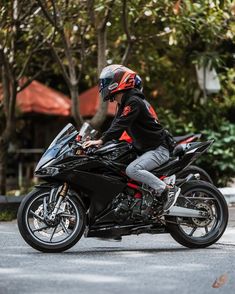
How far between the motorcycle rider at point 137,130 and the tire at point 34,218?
24.0 inches

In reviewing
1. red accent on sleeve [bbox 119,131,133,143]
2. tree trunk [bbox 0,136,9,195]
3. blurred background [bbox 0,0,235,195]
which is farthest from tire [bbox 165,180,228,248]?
tree trunk [bbox 0,136,9,195]

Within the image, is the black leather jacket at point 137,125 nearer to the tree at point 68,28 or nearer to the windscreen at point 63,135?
the windscreen at point 63,135

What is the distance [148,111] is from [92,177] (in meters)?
0.88

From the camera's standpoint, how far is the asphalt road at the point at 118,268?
662 cm

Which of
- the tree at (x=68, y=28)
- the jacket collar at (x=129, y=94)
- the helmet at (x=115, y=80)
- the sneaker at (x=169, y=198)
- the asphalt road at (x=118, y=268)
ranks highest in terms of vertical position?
the tree at (x=68, y=28)

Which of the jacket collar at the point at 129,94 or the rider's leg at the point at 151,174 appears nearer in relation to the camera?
the rider's leg at the point at 151,174

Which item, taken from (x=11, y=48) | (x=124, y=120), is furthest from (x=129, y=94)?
(x=11, y=48)

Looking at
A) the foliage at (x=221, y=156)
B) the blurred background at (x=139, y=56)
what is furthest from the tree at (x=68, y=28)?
the foliage at (x=221, y=156)

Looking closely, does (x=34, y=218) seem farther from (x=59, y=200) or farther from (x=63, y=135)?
(x=63, y=135)

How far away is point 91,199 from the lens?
339 inches

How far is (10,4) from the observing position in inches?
590

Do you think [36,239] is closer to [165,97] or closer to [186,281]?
[186,281]

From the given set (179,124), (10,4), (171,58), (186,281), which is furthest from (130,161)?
(171,58)

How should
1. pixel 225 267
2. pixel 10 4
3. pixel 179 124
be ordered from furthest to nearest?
pixel 179 124 < pixel 10 4 < pixel 225 267
